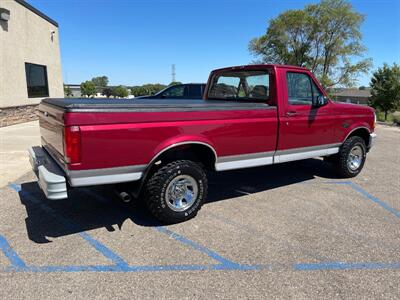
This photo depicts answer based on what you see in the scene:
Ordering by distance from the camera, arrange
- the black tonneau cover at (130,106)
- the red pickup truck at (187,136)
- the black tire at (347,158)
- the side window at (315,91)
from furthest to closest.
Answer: the black tire at (347,158)
the side window at (315,91)
the red pickup truck at (187,136)
the black tonneau cover at (130,106)

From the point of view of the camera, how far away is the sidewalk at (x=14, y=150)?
19.9 ft

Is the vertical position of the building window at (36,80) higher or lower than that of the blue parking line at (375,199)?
higher

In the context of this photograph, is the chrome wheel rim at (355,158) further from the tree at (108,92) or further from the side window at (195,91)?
the tree at (108,92)

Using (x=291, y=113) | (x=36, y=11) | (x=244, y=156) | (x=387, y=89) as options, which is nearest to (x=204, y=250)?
(x=244, y=156)

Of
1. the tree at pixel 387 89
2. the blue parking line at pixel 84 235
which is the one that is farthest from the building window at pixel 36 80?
the tree at pixel 387 89

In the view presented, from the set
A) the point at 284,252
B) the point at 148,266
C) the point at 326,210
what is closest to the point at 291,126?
the point at 326,210

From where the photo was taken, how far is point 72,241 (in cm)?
358

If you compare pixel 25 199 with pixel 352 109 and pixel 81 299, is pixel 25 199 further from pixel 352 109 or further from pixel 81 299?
pixel 352 109

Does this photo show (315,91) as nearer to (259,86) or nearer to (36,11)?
(259,86)

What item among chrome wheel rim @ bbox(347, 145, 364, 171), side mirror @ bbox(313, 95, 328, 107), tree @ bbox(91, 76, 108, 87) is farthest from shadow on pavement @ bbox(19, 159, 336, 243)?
tree @ bbox(91, 76, 108, 87)

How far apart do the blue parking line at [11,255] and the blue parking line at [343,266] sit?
266 cm

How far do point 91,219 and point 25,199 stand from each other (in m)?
1.34

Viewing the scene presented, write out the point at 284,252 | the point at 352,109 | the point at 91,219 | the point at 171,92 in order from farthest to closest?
the point at 171,92, the point at 352,109, the point at 91,219, the point at 284,252

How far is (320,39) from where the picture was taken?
44.5 m
